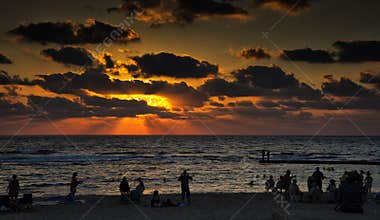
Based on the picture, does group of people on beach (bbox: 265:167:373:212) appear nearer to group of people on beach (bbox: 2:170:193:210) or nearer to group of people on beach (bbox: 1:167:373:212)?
group of people on beach (bbox: 1:167:373:212)

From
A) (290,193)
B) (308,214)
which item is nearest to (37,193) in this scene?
(290,193)

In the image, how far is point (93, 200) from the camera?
76.1ft

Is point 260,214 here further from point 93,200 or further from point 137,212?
point 93,200

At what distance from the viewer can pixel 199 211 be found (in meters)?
19.5

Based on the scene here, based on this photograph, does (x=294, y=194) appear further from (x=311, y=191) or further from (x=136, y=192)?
(x=136, y=192)

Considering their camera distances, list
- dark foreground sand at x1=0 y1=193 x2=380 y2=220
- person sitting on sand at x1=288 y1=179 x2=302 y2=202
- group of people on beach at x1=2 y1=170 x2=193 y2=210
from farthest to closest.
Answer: person sitting on sand at x1=288 y1=179 x2=302 y2=202, group of people on beach at x1=2 y1=170 x2=193 y2=210, dark foreground sand at x1=0 y1=193 x2=380 y2=220

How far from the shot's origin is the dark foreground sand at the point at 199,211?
17.7 metres

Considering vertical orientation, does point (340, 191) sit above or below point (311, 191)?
above

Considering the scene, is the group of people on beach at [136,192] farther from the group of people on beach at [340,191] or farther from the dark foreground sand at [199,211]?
the group of people on beach at [340,191]

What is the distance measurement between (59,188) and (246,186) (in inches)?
585

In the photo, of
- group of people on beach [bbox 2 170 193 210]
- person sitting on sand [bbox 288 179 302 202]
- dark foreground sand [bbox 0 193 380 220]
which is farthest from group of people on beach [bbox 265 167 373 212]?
group of people on beach [bbox 2 170 193 210]

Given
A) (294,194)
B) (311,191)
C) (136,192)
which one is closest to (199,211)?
(136,192)

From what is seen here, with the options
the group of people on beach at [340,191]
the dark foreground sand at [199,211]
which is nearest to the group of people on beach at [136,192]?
the dark foreground sand at [199,211]

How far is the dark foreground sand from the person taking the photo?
1772 centimetres
